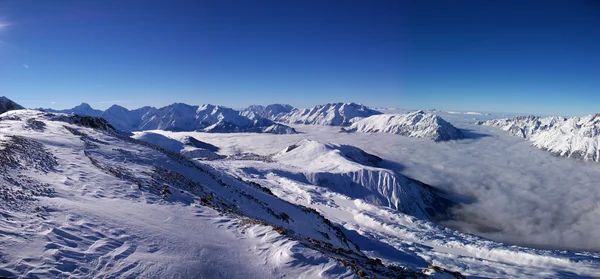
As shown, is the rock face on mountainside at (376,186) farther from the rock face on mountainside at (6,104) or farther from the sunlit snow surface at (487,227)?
the rock face on mountainside at (6,104)

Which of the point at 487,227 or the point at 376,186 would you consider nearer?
the point at 487,227

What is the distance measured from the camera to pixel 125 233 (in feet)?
46.6

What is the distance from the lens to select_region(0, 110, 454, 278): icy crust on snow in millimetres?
11469

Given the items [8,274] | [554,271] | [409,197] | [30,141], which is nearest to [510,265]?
[554,271]

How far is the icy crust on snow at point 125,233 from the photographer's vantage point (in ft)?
37.6

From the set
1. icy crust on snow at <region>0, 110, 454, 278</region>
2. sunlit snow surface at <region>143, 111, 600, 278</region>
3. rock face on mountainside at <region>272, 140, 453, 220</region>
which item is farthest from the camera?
rock face on mountainside at <region>272, 140, 453, 220</region>

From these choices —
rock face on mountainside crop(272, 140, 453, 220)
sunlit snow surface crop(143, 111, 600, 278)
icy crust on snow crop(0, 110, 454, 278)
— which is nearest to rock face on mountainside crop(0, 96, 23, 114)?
sunlit snow surface crop(143, 111, 600, 278)

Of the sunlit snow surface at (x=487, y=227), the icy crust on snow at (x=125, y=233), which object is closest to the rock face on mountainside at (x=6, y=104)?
the sunlit snow surface at (x=487, y=227)

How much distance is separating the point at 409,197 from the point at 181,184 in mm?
133769

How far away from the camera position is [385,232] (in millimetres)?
72438

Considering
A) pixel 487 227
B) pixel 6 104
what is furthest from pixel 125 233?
pixel 487 227

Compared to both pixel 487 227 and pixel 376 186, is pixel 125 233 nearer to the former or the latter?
pixel 376 186

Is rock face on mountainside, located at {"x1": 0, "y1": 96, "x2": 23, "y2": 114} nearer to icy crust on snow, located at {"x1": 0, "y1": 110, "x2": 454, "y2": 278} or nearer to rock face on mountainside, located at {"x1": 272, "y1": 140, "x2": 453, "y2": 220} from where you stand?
icy crust on snow, located at {"x1": 0, "y1": 110, "x2": 454, "y2": 278}

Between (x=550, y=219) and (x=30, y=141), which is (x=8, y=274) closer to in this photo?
(x=30, y=141)
